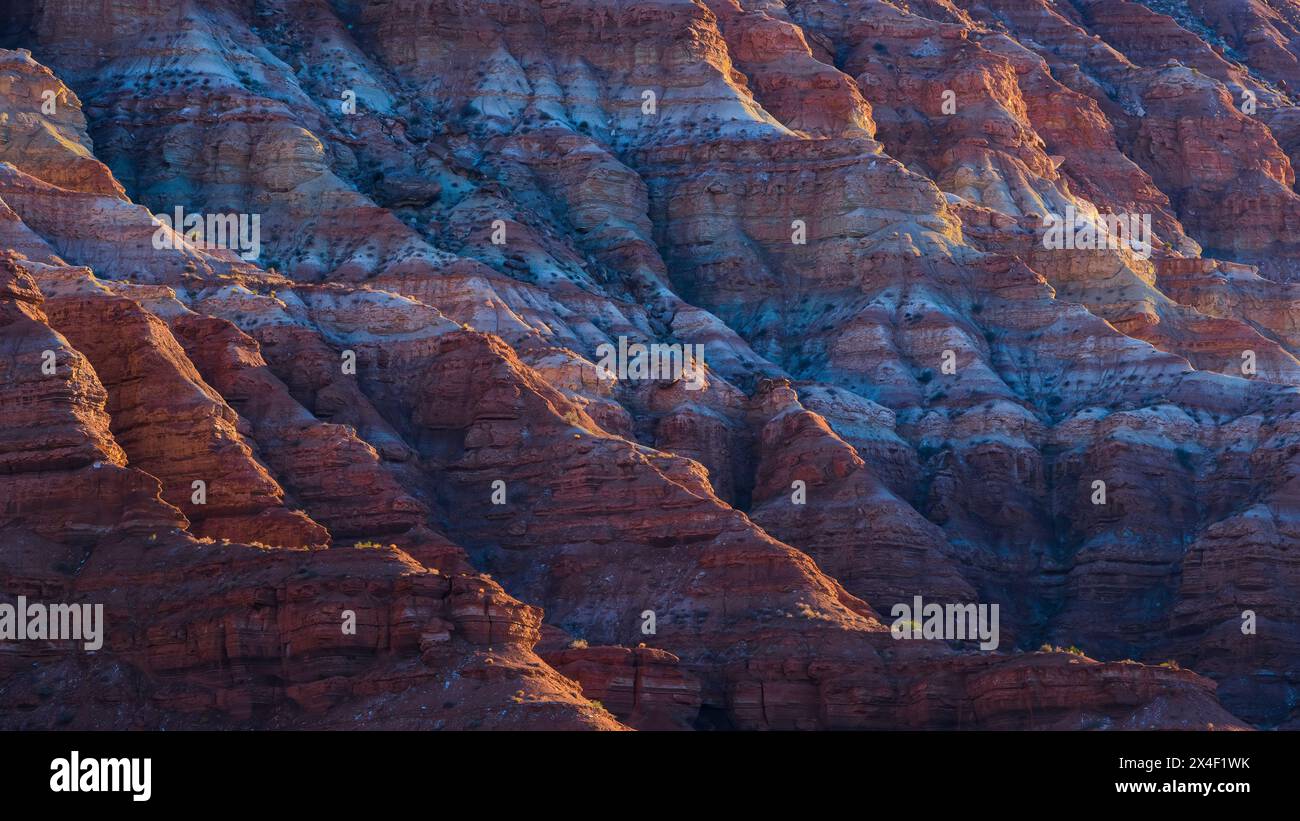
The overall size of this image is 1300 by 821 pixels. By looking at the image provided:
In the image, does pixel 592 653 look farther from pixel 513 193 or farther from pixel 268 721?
pixel 513 193

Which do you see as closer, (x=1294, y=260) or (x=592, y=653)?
(x=592, y=653)

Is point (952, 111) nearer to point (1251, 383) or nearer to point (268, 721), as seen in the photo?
point (1251, 383)

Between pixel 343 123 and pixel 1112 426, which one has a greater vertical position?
pixel 343 123
